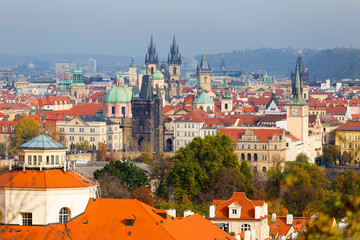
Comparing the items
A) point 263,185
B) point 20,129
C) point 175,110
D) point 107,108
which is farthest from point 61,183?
point 175,110

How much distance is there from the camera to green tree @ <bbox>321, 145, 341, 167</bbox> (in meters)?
105

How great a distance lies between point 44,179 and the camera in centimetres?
3011

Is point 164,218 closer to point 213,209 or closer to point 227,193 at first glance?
point 213,209

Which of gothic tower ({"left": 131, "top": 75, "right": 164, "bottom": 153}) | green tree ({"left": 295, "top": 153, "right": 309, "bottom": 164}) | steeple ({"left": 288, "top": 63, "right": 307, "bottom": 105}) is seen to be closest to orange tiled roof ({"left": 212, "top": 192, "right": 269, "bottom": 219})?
green tree ({"left": 295, "top": 153, "right": 309, "bottom": 164})

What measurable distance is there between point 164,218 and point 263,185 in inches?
1303

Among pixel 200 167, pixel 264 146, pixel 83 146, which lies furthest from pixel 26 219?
pixel 83 146

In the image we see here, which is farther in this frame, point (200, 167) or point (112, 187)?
point (200, 167)

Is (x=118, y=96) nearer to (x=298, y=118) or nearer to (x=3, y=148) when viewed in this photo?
(x=3, y=148)

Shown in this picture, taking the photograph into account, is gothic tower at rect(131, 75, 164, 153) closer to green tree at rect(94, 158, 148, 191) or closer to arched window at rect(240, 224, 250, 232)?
green tree at rect(94, 158, 148, 191)

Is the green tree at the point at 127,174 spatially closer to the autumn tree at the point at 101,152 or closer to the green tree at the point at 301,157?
the autumn tree at the point at 101,152

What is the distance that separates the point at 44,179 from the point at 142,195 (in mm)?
22066

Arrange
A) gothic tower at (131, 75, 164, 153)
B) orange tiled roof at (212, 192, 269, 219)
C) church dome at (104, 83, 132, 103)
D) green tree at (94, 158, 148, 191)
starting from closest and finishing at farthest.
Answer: orange tiled roof at (212, 192, 269, 219) < green tree at (94, 158, 148, 191) < gothic tower at (131, 75, 164, 153) < church dome at (104, 83, 132, 103)

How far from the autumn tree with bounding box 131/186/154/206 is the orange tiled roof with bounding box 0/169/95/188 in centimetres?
1978

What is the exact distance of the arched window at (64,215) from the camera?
98.1 ft
